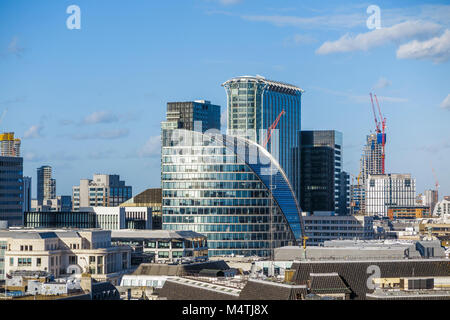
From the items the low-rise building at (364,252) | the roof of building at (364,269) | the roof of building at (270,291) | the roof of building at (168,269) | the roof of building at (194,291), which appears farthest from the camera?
the low-rise building at (364,252)

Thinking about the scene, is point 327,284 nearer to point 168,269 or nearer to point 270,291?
point 270,291

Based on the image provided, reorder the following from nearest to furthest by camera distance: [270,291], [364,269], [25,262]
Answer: [270,291] < [364,269] < [25,262]

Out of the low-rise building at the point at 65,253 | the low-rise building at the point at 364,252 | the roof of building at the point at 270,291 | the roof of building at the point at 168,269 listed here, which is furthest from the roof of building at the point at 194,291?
the low-rise building at the point at 65,253

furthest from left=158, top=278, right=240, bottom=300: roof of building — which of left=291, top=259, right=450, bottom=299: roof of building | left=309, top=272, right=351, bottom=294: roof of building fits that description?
left=309, top=272, right=351, bottom=294: roof of building

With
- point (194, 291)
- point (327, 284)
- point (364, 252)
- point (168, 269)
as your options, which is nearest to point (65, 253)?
point (168, 269)

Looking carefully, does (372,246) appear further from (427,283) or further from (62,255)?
(427,283)

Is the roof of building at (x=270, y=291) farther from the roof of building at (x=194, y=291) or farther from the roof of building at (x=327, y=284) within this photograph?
the roof of building at (x=327, y=284)

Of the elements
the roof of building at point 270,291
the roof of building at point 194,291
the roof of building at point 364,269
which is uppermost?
the roof of building at point 364,269

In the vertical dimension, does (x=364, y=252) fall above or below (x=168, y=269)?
above

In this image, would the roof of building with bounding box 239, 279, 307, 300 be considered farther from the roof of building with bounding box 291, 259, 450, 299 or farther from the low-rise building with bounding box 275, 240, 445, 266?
the low-rise building with bounding box 275, 240, 445, 266

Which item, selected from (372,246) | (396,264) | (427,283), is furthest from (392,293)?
(372,246)

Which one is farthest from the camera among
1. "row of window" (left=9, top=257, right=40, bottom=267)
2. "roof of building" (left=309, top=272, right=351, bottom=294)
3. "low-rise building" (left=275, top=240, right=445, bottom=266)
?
"row of window" (left=9, top=257, right=40, bottom=267)

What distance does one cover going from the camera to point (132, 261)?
628 ft
